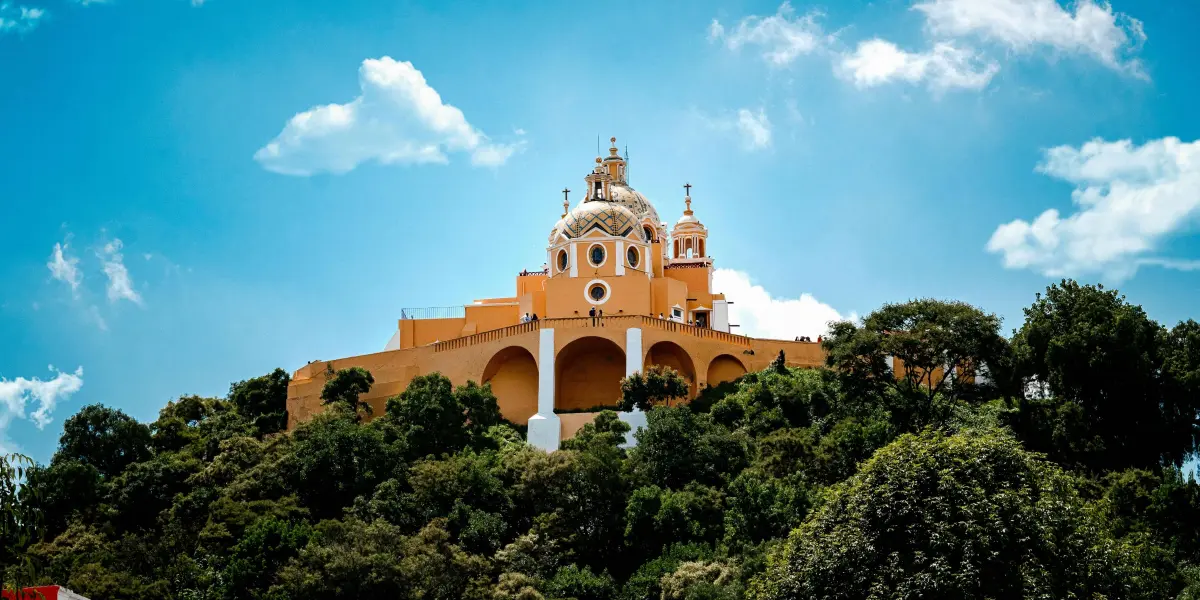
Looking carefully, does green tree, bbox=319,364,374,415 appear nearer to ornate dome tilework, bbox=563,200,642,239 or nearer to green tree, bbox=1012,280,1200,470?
ornate dome tilework, bbox=563,200,642,239

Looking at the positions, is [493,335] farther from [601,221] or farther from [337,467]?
[337,467]

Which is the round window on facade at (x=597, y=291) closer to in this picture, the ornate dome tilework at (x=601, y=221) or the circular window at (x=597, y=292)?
the circular window at (x=597, y=292)

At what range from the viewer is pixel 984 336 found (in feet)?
104

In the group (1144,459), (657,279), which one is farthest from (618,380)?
(1144,459)

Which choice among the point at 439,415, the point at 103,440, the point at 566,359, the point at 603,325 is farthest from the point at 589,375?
the point at 103,440

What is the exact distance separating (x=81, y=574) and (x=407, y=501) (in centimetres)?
660

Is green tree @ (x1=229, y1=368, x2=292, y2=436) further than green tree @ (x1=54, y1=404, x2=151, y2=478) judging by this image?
Yes

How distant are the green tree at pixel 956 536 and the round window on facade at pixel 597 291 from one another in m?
20.8

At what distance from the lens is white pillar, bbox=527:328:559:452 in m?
39.0

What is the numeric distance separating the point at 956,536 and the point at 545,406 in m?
19.6

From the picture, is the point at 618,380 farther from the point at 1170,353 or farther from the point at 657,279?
the point at 1170,353

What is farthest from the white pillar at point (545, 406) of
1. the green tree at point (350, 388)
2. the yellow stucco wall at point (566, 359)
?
the green tree at point (350, 388)

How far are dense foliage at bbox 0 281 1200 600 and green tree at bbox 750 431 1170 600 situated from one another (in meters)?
1.02

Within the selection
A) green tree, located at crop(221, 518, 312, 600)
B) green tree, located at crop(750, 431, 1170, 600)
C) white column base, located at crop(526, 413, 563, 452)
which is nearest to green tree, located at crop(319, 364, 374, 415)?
white column base, located at crop(526, 413, 563, 452)
